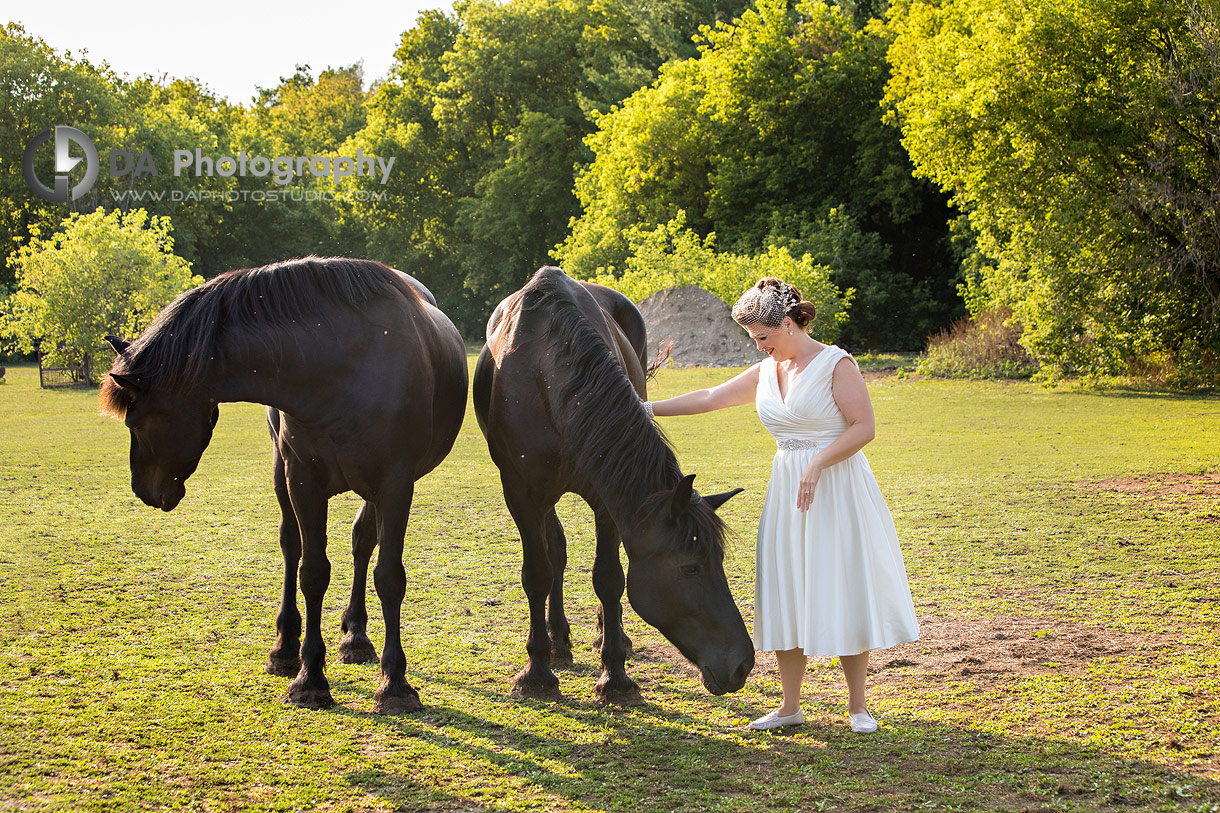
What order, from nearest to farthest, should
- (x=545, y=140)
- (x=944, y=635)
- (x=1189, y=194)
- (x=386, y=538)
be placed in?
(x=386, y=538), (x=944, y=635), (x=1189, y=194), (x=545, y=140)

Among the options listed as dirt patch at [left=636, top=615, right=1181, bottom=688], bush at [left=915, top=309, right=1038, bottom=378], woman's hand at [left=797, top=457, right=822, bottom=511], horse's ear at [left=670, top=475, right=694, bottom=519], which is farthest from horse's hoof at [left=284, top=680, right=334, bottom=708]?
bush at [left=915, top=309, right=1038, bottom=378]

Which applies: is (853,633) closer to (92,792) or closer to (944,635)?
(944,635)

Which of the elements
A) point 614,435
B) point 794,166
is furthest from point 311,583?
point 794,166

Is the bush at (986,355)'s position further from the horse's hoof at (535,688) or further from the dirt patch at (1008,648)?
A: the horse's hoof at (535,688)

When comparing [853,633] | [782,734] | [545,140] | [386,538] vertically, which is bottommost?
[782,734]

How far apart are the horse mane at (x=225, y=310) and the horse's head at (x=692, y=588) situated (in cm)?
184

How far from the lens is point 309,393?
4.30 m

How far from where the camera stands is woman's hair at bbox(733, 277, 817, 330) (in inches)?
156

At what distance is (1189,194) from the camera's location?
57.2 feet

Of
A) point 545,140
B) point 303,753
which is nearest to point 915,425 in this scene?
point 303,753

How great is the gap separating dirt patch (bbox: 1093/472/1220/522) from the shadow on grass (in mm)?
5355

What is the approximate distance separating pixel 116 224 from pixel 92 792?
25320 mm

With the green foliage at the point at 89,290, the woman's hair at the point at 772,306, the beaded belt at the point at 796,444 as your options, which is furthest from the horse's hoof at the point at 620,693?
the green foliage at the point at 89,290

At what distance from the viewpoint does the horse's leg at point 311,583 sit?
432cm
